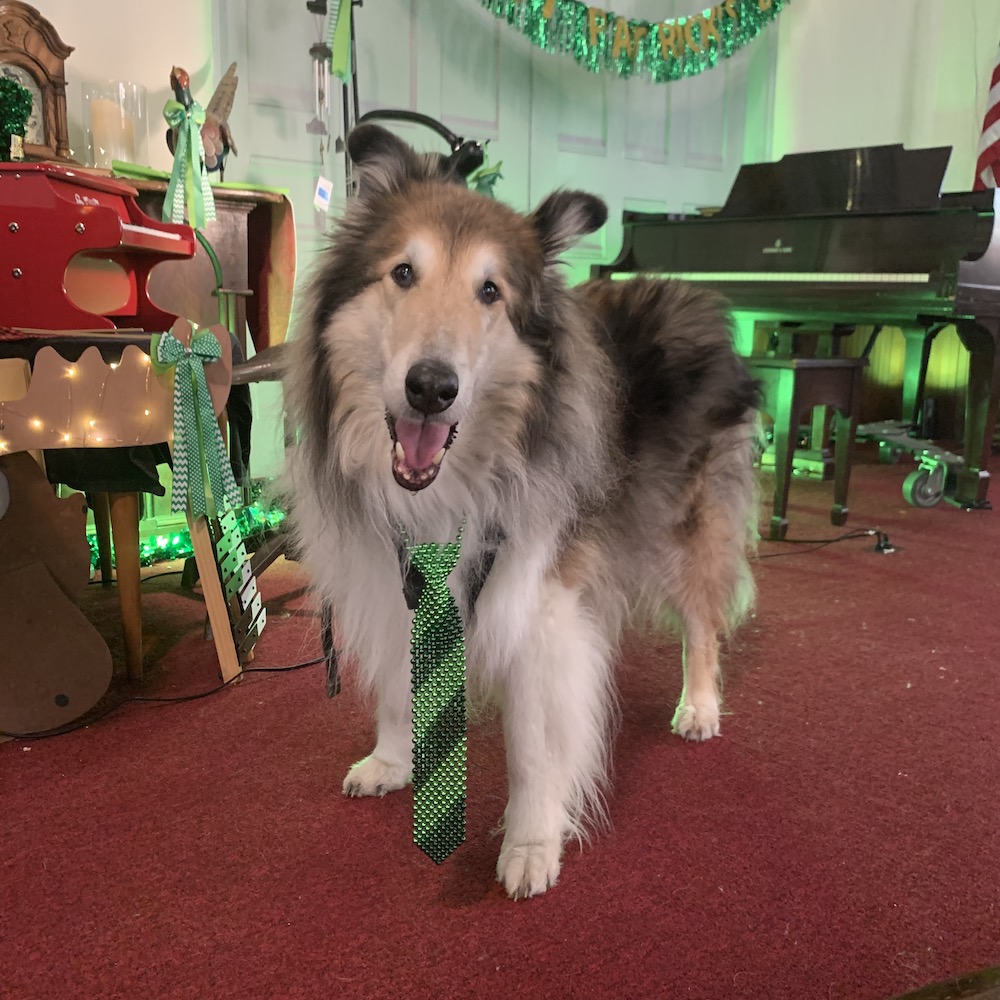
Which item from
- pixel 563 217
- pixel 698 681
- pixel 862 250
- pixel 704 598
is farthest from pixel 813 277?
pixel 563 217

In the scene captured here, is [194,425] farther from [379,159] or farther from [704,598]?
[704,598]

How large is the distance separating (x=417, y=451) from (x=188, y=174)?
174cm

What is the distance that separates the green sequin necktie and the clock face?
2422mm


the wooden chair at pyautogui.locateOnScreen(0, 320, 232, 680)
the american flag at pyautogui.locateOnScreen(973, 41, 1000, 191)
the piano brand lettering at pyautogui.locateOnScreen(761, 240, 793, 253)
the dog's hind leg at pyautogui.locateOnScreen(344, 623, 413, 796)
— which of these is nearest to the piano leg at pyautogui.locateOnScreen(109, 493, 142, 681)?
the wooden chair at pyautogui.locateOnScreen(0, 320, 232, 680)

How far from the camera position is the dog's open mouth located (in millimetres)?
1253

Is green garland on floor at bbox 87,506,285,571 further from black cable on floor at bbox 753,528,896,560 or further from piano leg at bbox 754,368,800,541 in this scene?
piano leg at bbox 754,368,800,541

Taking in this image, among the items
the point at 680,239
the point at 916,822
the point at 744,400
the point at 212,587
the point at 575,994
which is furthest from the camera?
the point at 680,239

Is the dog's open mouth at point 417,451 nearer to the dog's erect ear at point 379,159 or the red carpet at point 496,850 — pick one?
the dog's erect ear at point 379,159

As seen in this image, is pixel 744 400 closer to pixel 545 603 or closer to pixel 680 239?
pixel 545 603

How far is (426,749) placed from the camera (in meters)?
1.41

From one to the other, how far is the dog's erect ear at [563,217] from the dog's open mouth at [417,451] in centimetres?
46

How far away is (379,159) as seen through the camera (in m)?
1.45

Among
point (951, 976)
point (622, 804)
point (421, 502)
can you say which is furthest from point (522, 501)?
point (951, 976)

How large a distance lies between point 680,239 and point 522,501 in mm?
3686
